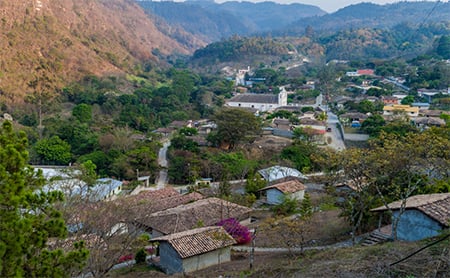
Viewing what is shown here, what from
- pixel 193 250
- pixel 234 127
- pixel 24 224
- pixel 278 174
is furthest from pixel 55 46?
pixel 24 224

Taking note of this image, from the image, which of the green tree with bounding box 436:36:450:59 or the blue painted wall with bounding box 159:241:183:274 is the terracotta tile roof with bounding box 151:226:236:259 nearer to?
the blue painted wall with bounding box 159:241:183:274

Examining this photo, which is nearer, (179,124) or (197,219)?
(197,219)

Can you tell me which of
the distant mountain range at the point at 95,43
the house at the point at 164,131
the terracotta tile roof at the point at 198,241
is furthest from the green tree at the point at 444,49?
the terracotta tile roof at the point at 198,241

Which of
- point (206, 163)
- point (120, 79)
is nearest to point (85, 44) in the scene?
point (120, 79)

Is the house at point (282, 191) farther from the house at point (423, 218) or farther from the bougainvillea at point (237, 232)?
Result: the house at point (423, 218)

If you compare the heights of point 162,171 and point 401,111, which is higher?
point 401,111

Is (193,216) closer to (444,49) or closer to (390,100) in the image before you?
(390,100)
